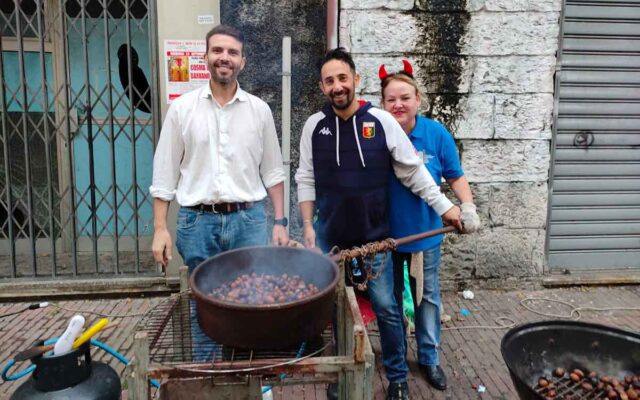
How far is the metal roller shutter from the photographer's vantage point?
17.7ft

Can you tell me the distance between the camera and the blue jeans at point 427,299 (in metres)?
3.56

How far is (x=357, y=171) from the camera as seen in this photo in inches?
123

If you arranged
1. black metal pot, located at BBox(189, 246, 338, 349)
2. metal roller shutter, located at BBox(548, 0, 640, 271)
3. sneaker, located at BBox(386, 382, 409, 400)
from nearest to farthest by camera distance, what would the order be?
black metal pot, located at BBox(189, 246, 338, 349) < sneaker, located at BBox(386, 382, 409, 400) < metal roller shutter, located at BBox(548, 0, 640, 271)

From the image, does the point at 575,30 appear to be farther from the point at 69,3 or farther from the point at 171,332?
the point at 69,3

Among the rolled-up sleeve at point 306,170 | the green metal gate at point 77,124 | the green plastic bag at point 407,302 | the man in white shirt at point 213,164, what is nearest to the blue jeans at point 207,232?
the man in white shirt at point 213,164

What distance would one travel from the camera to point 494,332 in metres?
4.55

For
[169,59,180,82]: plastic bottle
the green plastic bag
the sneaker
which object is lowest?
the sneaker

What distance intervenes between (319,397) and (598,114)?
4.32m

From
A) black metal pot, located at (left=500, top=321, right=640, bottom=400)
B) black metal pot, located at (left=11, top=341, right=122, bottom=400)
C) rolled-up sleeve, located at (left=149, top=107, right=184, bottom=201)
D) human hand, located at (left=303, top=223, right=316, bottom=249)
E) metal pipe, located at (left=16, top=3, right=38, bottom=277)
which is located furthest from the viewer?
metal pipe, located at (left=16, top=3, right=38, bottom=277)

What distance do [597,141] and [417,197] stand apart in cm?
332

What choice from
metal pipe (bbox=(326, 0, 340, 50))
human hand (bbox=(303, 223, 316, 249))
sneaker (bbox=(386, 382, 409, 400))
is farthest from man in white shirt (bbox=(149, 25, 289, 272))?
metal pipe (bbox=(326, 0, 340, 50))

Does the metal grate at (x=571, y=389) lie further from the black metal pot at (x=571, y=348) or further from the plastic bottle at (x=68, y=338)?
the plastic bottle at (x=68, y=338)

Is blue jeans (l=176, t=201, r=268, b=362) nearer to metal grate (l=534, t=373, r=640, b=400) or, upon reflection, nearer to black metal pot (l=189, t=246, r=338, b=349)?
black metal pot (l=189, t=246, r=338, b=349)

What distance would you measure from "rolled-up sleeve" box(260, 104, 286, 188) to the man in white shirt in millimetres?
66
